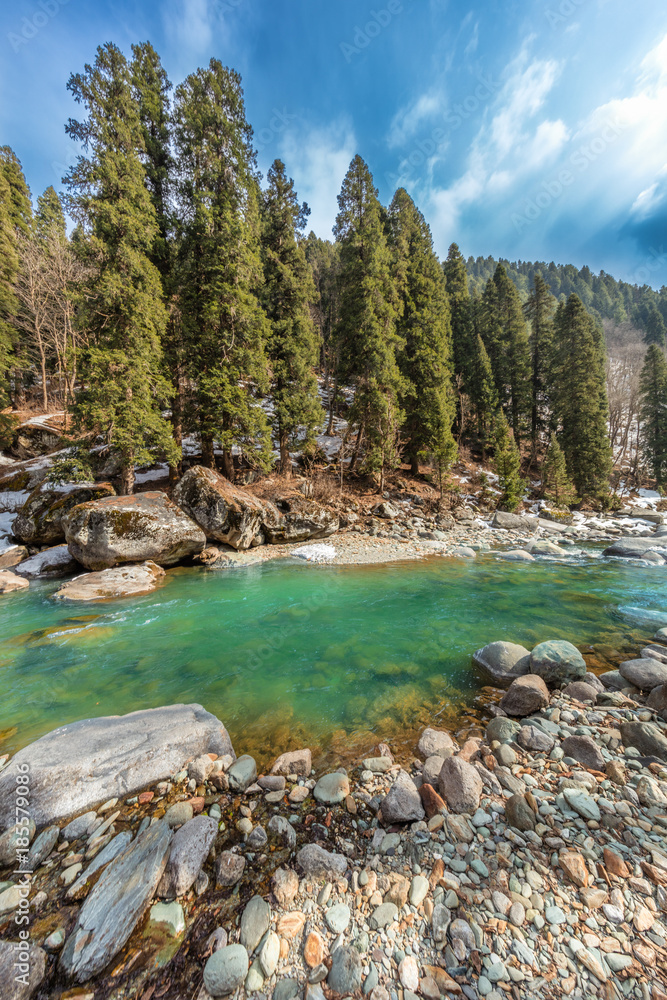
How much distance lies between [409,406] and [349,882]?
21.9 meters

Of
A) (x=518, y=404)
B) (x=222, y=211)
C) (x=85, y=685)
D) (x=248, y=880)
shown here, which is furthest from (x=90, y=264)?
(x=518, y=404)

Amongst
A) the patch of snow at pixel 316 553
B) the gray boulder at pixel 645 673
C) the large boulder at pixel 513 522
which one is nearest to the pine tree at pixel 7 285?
the patch of snow at pixel 316 553

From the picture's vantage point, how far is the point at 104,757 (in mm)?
3475

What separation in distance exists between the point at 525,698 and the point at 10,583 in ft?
43.2

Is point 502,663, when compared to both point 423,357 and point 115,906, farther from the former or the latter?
point 423,357

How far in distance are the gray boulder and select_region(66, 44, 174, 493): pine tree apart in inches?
571

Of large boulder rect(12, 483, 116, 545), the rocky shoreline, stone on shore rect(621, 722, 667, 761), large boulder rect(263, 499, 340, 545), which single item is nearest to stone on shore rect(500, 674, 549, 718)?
the rocky shoreline

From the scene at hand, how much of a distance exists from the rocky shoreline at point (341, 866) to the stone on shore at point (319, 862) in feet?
0.04

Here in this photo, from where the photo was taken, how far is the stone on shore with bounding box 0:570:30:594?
9.52 m

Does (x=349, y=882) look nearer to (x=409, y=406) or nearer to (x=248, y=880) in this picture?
(x=248, y=880)

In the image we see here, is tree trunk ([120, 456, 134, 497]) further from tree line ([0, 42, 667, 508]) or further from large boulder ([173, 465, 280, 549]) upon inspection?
large boulder ([173, 465, 280, 549])

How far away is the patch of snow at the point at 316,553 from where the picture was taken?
44.1 ft

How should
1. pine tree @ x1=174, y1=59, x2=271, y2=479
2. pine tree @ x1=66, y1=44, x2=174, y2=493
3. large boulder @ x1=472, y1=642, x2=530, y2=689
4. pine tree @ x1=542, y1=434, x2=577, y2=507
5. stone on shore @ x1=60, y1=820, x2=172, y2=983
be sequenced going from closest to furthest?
stone on shore @ x1=60, y1=820, x2=172, y2=983 → large boulder @ x1=472, y1=642, x2=530, y2=689 → pine tree @ x1=66, y1=44, x2=174, y2=493 → pine tree @ x1=174, y1=59, x2=271, y2=479 → pine tree @ x1=542, y1=434, x2=577, y2=507

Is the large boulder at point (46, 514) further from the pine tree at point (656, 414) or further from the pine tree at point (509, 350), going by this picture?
the pine tree at point (656, 414)
